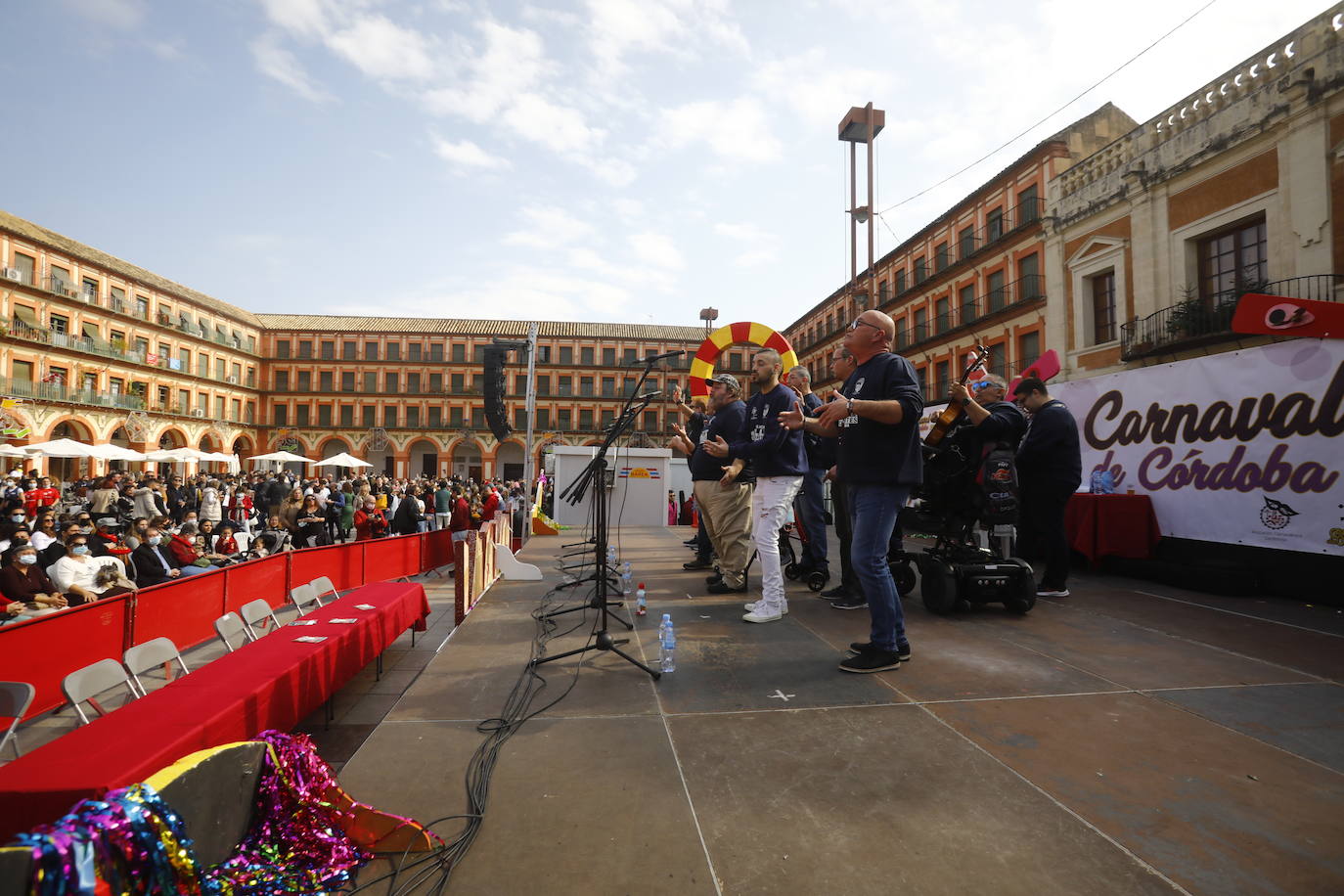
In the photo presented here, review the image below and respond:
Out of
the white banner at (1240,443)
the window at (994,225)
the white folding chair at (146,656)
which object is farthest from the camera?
the window at (994,225)

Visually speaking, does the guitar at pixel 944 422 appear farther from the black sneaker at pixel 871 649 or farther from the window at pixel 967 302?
the window at pixel 967 302

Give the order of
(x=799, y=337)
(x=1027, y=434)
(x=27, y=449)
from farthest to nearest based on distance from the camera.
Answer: (x=799, y=337)
(x=27, y=449)
(x=1027, y=434)

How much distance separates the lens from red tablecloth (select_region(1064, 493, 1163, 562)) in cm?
652

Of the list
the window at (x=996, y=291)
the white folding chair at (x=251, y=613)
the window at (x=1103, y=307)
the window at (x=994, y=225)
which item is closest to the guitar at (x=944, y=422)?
the white folding chair at (x=251, y=613)

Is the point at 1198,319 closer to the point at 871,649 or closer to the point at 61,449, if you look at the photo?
the point at 871,649

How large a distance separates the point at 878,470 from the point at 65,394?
4491 cm

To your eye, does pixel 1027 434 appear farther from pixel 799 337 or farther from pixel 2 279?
pixel 799 337

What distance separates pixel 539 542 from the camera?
469 inches

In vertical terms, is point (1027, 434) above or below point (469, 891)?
above

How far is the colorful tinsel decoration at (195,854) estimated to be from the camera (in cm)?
125

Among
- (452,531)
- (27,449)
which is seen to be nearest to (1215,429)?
(452,531)

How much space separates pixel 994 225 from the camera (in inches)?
1106

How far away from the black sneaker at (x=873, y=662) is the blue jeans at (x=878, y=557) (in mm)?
46

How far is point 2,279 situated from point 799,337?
47989 mm
